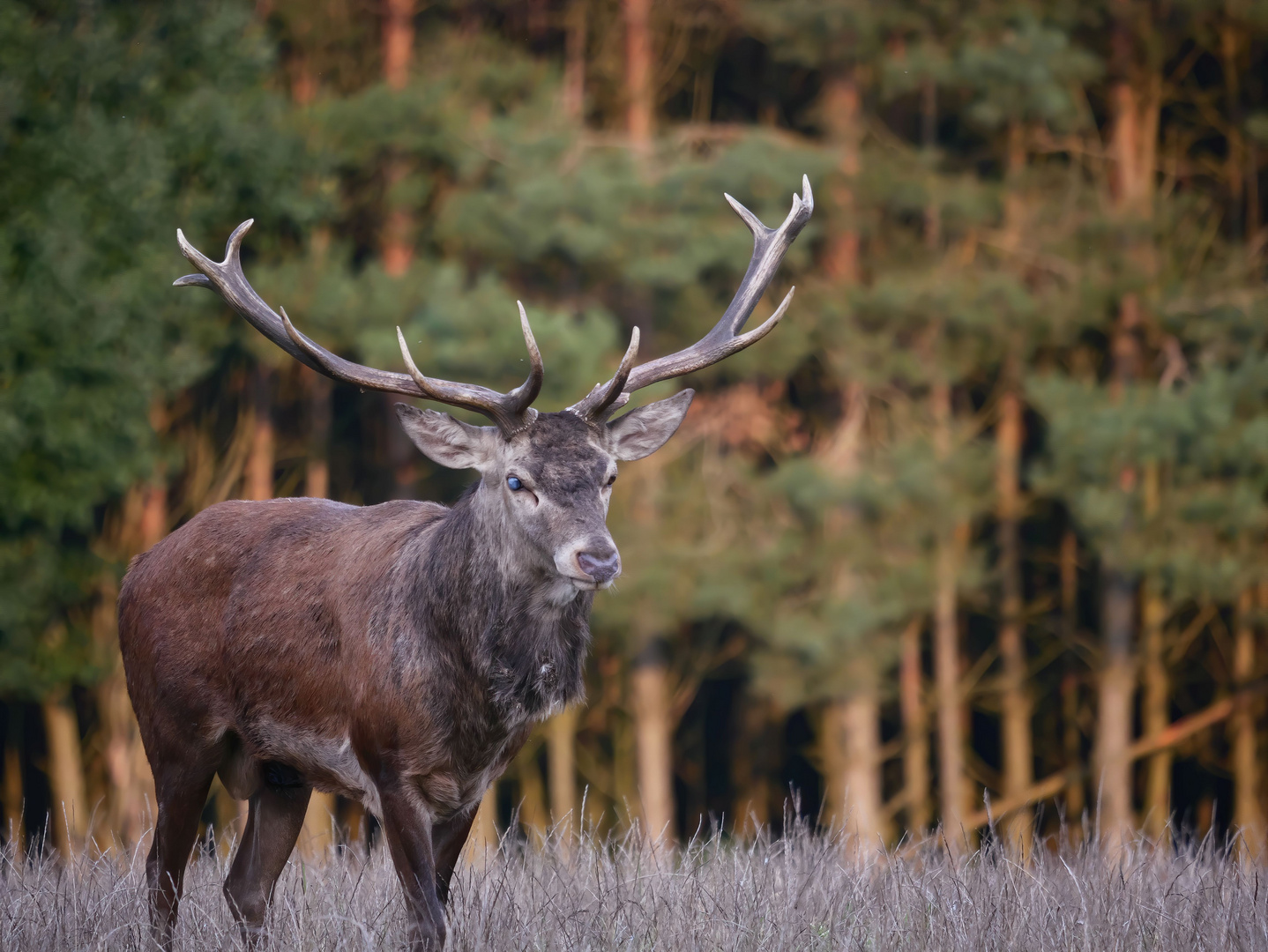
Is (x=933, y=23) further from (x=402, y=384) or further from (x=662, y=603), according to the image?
(x=402, y=384)

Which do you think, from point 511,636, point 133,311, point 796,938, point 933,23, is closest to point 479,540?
point 511,636

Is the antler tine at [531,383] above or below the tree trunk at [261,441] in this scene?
above

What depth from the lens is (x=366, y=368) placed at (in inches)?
190

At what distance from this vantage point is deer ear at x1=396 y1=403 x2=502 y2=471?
15.5ft

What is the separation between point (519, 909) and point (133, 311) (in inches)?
329

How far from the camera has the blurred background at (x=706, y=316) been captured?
12000 millimetres

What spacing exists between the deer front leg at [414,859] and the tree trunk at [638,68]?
35.9ft

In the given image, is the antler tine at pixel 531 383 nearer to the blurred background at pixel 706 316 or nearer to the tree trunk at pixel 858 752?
the blurred background at pixel 706 316

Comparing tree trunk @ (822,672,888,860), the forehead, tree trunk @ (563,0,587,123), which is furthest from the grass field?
tree trunk @ (563,0,587,123)

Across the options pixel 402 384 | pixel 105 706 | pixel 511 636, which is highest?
pixel 402 384

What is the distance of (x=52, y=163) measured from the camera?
11.8 m

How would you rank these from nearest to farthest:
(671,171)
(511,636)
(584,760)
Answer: (511,636) < (671,171) < (584,760)

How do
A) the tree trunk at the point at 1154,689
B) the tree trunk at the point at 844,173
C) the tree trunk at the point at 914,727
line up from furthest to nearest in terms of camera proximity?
the tree trunk at the point at 914,727
the tree trunk at the point at 1154,689
the tree trunk at the point at 844,173

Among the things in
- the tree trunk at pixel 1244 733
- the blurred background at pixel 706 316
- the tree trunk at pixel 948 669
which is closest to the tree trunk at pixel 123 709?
the blurred background at pixel 706 316
